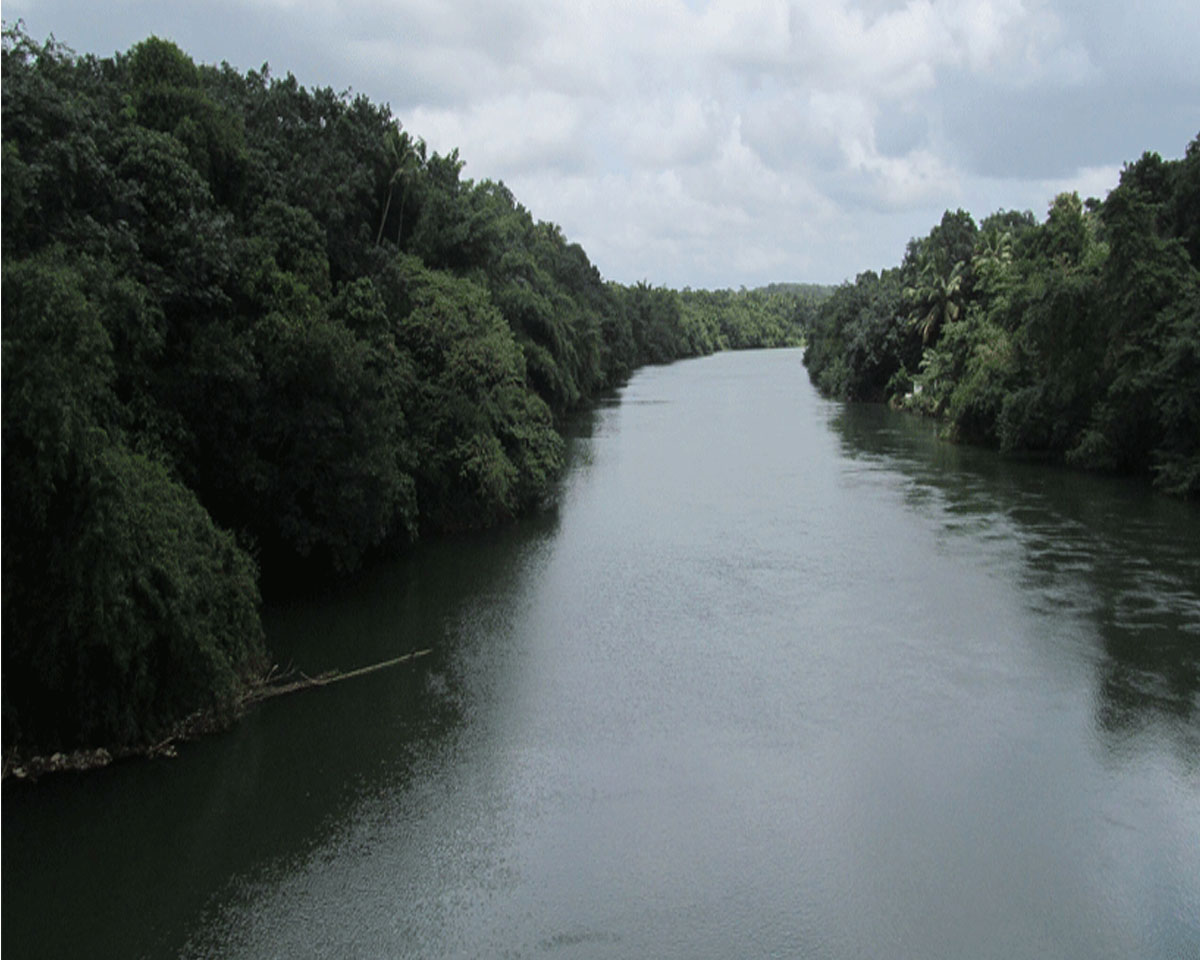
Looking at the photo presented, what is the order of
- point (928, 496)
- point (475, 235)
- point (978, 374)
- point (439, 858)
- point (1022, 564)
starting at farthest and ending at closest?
point (978, 374) → point (475, 235) → point (928, 496) → point (1022, 564) → point (439, 858)

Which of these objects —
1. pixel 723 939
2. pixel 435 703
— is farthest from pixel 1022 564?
pixel 723 939

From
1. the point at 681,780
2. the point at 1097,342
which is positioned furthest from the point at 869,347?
the point at 681,780

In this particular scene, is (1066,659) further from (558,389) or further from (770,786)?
(558,389)

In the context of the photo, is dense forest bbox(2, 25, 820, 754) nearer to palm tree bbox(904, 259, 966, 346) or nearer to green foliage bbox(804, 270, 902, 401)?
palm tree bbox(904, 259, 966, 346)

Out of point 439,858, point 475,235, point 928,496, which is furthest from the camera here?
point 475,235

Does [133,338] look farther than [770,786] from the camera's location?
Yes

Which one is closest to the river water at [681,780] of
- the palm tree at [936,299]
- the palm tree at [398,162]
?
the palm tree at [398,162]

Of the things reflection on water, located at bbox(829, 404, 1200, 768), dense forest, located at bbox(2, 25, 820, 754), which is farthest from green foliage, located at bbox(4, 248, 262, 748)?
reflection on water, located at bbox(829, 404, 1200, 768)
